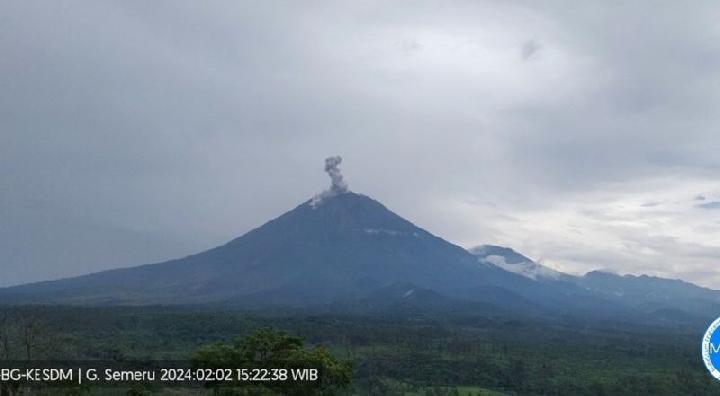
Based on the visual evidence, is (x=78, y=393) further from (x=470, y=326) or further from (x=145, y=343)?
(x=470, y=326)

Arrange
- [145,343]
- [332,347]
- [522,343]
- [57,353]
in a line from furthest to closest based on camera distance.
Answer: [522,343]
[332,347]
[145,343]
[57,353]

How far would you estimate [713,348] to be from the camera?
1870 centimetres

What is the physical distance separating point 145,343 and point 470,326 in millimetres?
110681

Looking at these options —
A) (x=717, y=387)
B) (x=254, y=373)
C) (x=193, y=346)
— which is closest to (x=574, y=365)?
(x=717, y=387)

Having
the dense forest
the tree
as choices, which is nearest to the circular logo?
the tree

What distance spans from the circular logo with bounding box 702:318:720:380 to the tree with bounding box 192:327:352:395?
54.2 feet

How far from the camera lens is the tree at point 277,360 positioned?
29312 mm

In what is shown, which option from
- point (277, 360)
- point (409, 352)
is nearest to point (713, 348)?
point (277, 360)

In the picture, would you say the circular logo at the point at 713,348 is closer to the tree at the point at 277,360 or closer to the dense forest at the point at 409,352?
the tree at the point at 277,360

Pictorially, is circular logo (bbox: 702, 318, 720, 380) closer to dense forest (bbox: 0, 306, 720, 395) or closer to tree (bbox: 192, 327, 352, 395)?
tree (bbox: 192, 327, 352, 395)

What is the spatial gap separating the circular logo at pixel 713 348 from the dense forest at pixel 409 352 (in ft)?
167

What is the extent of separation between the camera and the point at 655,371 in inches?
4257

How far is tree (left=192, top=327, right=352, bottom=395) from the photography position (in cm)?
2931

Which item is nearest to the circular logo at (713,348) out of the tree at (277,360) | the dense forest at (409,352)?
the tree at (277,360)
